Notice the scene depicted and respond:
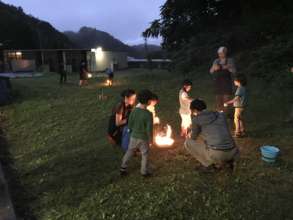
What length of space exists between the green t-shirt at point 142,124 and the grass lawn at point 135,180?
0.80m

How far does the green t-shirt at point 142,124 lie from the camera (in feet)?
15.3

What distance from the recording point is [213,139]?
182 inches

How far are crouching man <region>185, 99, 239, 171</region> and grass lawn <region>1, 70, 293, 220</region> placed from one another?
0.98 feet

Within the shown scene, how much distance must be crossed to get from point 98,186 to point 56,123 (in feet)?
16.2

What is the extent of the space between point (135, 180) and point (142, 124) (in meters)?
1.00

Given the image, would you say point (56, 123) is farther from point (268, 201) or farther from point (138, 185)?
point (268, 201)

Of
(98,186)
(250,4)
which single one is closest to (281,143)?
(98,186)

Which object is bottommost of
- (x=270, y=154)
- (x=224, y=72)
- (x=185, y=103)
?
(x=270, y=154)

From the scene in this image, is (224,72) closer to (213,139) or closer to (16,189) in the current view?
(213,139)

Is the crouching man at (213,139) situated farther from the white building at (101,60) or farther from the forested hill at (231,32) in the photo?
the white building at (101,60)

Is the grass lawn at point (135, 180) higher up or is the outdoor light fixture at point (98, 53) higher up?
the outdoor light fixture at point (98, 53)

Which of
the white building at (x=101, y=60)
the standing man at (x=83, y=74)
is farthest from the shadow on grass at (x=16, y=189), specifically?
the white building at (x=101, y=60)

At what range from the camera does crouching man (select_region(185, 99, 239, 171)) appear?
15.1 feet

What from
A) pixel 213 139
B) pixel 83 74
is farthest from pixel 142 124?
pixel 83 74
